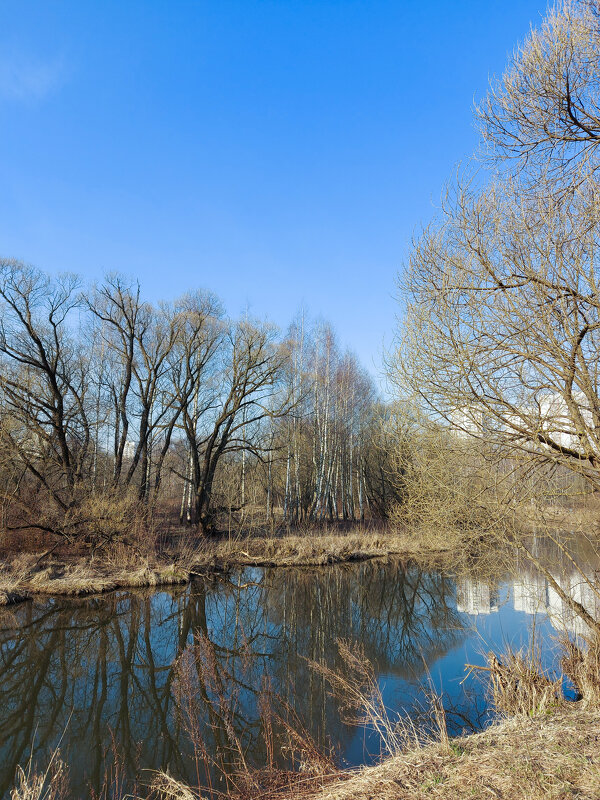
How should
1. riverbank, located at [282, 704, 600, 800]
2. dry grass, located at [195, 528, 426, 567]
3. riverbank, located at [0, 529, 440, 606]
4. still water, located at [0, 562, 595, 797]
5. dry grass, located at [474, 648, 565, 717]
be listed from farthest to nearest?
dry grass, located at [195, 528, 426, 567], riverbank, located at [0, 529, 440, 606], still water, located at [0, 562, 595, 797], dry grass, located at [474, 648, 565, 717], riverbank, located at [282, 704, 600, 800]

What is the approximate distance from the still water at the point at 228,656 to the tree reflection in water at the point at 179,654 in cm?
3

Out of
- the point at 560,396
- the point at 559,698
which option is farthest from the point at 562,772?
the point at 560,396

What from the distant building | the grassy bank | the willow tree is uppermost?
the willow tree

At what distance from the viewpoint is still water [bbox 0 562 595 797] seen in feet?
21.1

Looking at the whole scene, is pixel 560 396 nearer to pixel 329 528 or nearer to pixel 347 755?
pixel 347 755

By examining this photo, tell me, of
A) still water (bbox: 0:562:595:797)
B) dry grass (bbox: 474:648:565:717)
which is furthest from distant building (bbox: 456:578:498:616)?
dry grass (bbox: 474:648:565:717)

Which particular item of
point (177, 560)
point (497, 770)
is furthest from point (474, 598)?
point (497, 770)

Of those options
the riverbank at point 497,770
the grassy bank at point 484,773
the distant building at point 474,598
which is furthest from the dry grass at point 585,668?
the distant building at point 474,598

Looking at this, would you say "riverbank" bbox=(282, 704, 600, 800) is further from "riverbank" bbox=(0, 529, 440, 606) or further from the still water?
"riverbank" bbox=(0, 529, 440, 606)

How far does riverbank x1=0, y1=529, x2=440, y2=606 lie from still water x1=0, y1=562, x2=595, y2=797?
27.3 inches

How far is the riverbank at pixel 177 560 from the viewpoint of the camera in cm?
1422

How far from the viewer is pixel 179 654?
9.97 metres

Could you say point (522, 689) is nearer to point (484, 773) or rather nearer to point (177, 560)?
point (484, 773)

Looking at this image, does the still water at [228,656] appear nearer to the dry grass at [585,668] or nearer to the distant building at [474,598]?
the distant building at [474,598]
